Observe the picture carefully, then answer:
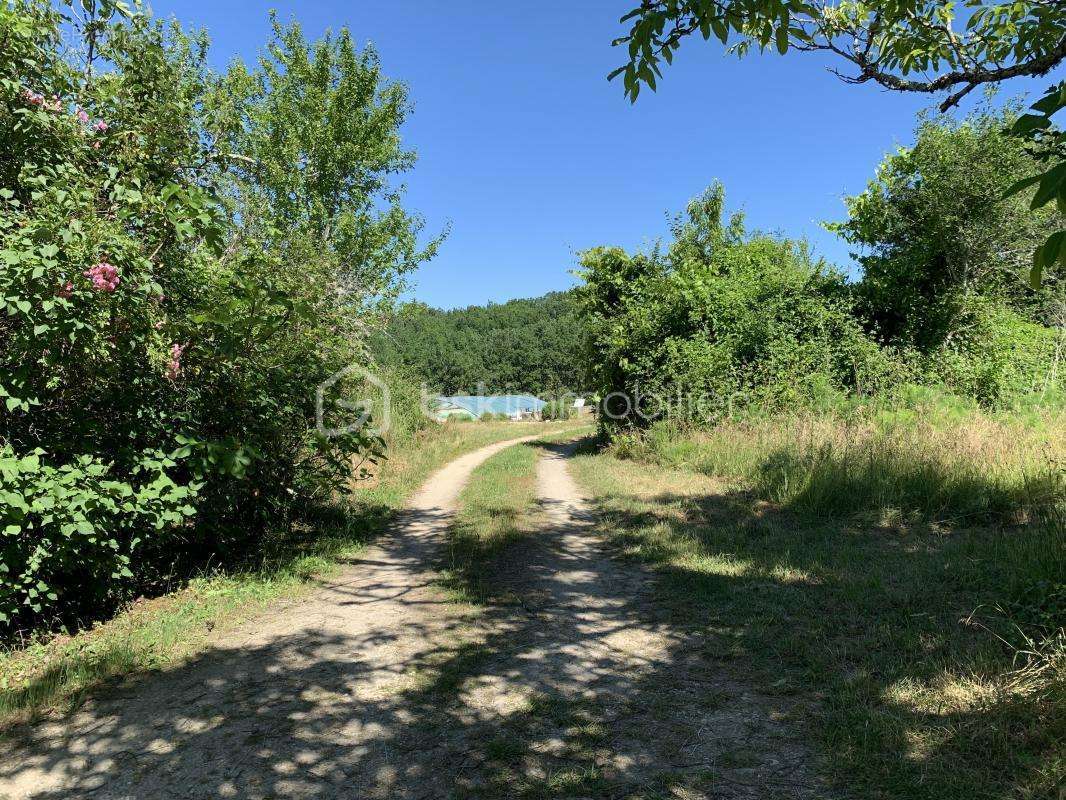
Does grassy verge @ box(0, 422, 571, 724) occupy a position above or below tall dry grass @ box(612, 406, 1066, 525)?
below

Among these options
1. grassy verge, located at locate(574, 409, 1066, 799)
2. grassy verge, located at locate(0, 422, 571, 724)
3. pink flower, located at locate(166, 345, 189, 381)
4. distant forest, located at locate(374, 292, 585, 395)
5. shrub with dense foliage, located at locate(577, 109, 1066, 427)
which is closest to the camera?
grassy verge, located at locate(574, 409, 1066, 799)

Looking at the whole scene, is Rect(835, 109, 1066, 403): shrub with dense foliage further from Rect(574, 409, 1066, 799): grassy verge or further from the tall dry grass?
Rect(574, 409, 1066, 799): grassy verge

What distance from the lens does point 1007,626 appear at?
3689mm

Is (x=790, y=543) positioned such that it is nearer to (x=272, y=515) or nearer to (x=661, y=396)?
(x=272, y=515)

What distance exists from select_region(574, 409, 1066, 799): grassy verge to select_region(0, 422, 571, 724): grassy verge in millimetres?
Answer: 3978

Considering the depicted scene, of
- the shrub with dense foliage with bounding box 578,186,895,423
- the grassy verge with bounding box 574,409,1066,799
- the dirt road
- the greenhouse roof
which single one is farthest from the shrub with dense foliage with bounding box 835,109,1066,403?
the greenhouse roof

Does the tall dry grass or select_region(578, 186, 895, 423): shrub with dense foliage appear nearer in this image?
the tall dry grass

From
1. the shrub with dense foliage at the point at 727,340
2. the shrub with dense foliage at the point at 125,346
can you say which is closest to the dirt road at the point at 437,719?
the shrub with dense foliage at the point at 125,346

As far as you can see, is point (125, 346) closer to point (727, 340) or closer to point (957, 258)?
point (727, 340)

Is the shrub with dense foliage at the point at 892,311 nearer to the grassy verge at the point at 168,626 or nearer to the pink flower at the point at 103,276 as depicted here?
the grassy verge at the point at 168,626

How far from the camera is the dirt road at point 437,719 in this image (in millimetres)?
2795

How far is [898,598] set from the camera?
4398 mm

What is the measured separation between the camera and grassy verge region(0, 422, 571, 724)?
12.7 feet

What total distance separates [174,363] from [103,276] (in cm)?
131
